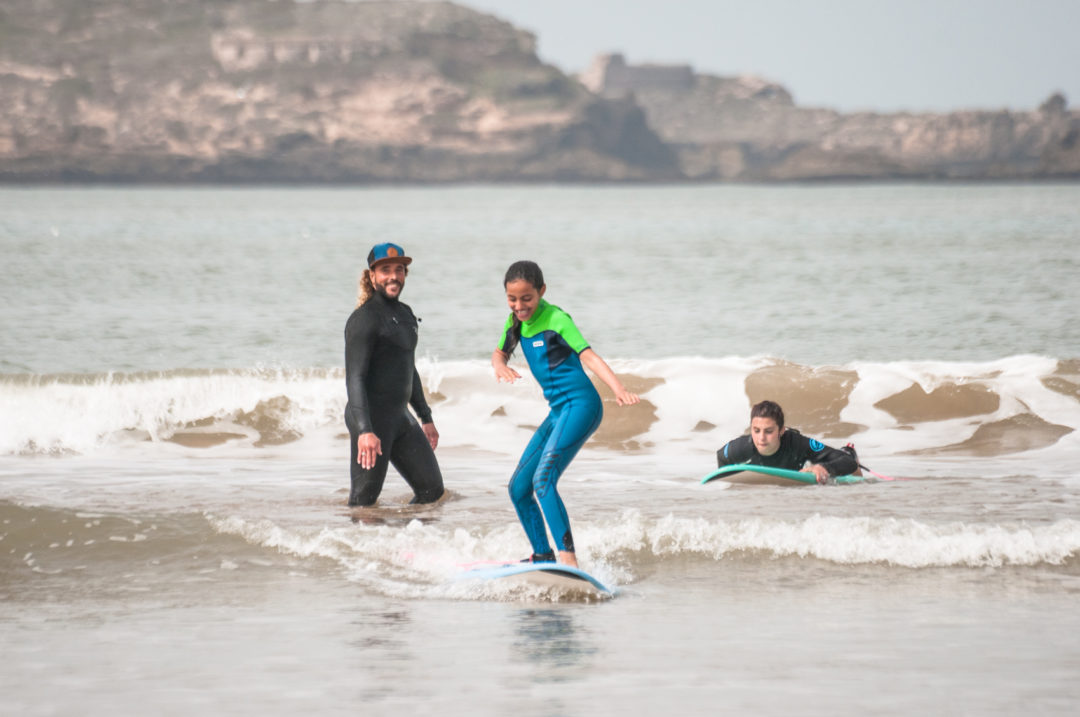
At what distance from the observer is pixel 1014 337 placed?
26.3 m

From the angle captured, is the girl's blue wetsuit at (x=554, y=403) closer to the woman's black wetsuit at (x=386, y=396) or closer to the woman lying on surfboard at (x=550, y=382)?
the woman lying on surfboard at (x=550, y=382)

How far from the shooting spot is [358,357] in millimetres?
8766

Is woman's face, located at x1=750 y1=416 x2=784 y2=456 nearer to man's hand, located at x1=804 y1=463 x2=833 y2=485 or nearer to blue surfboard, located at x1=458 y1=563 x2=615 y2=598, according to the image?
man's hand, located at x1=804 y1=463 x2=833 y2=485

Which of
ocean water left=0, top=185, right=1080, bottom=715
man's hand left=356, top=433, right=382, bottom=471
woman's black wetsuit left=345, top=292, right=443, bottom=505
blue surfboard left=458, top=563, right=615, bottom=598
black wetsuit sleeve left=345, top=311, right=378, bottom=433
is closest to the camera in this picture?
ocean water left=0, top=185, right=1080, bottom=715

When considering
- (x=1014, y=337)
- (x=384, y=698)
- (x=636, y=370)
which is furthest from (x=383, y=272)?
(x=1014, y=337)

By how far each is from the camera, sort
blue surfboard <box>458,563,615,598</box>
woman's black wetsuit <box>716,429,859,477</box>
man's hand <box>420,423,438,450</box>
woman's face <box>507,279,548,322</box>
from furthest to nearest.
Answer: woman's black wetsuit <box>716,429,859,477</box>
man's hand <box>420,423,438,450</box>
blue surfboard <box>458,563,615,598</box>
woman's face <box>507,279,548,322</box>

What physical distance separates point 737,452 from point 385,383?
3048 mm

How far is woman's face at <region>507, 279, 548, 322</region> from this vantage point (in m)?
7.08

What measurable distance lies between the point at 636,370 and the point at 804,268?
3249 cm

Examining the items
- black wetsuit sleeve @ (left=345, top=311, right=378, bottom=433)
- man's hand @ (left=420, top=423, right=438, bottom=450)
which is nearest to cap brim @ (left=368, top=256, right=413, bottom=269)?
black wetsuit sleeve @ (left=345, top=311, right=378, bottom=433)

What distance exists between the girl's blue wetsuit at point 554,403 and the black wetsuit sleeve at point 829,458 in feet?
11.9

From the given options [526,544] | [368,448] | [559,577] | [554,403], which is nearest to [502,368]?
[554,403]

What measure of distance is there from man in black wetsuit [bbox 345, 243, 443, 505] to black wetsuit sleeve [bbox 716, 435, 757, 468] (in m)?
2.36

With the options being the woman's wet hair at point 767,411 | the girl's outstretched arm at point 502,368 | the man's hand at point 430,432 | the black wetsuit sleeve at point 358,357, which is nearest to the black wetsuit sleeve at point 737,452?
the woman's wet hair at point 767,411
